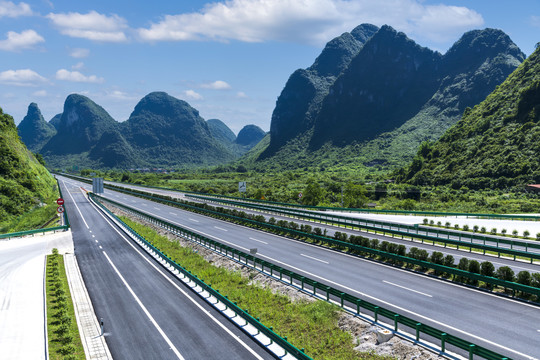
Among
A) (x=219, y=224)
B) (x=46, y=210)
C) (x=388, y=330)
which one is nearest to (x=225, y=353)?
(x=388, y=330)

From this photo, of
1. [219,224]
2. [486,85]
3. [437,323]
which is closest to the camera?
[437,323]

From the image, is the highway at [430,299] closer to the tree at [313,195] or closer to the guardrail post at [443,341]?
the guardrail post at [443,341]

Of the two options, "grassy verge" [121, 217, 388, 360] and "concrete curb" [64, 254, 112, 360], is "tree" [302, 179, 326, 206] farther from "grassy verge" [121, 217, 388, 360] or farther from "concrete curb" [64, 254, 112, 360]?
"concrete curb" [64, 254, 112, 360]

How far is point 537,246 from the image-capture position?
1118 inches

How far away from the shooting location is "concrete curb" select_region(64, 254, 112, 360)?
15.2 meters

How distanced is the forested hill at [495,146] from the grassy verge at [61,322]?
3153 inches

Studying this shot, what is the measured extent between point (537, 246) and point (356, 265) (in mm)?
14983

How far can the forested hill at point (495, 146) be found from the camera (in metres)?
Result: 76.3

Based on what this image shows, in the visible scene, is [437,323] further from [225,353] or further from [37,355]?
[37,355]

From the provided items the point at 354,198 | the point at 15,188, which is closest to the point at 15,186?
the point at 15,188

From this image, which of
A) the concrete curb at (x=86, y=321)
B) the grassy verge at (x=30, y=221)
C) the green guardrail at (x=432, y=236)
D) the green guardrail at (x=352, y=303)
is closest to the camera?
the green guardrail at (x=352, y=303)

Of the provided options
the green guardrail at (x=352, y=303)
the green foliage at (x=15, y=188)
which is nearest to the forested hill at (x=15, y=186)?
the green foliage at (x=15, y=188)

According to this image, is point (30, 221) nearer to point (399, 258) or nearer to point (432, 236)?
point (399, 258)

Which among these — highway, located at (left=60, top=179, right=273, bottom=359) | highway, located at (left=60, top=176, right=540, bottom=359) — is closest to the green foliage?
highway, located at (left=60, top=179, right=273, bottom=359)
